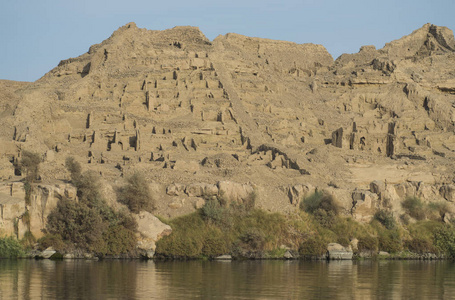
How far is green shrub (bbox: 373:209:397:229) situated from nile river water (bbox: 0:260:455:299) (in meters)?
6.68

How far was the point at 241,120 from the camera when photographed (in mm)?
62531

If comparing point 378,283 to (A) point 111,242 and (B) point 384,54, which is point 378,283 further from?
(B) point 384,54

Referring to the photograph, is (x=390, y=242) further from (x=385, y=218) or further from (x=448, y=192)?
(x=448, y=192)

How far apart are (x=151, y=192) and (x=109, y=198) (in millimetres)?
2384

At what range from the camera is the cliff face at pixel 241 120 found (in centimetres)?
4750

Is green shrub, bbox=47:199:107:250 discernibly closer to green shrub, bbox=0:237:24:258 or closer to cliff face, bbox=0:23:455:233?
green shrub, bbox=0:237:24:258

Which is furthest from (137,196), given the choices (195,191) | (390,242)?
(390,242)

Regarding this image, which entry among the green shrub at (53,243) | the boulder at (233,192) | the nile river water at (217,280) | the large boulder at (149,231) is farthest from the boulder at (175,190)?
the green shrub at (53,243)

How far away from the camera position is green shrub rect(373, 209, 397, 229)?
4422 centimetres

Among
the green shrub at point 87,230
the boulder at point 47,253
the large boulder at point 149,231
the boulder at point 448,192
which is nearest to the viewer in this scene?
the boulder at point 47,253

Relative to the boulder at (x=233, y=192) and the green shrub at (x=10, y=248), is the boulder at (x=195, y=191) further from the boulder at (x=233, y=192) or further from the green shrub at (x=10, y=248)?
the green shrub at (x=10, y=248)

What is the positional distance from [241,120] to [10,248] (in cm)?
2940

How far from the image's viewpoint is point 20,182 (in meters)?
39.4

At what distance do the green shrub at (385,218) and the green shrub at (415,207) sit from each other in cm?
263
